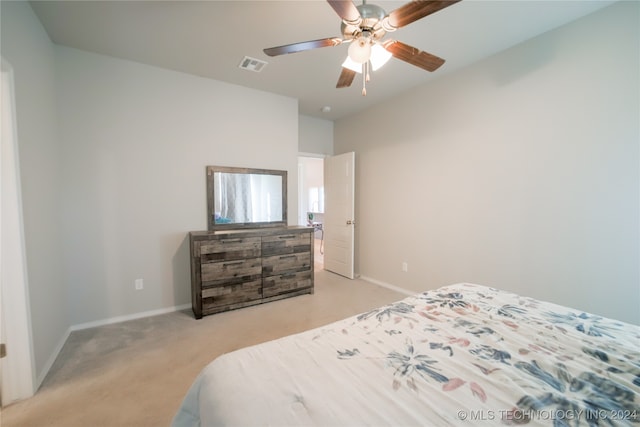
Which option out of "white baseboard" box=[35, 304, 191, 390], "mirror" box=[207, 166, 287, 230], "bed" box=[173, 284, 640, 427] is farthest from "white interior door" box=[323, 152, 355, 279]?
"bed" box=[173, 284, 640, 427]

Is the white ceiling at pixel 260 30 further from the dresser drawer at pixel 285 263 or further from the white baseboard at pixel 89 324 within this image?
the white baseboard at pixel 89 324

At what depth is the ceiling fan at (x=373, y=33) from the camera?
1.33 m

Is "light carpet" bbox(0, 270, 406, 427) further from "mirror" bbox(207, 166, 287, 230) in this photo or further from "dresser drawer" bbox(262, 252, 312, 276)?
"mirror" bbox(207, 166, 287, 230)

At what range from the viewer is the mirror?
3189 millimetres

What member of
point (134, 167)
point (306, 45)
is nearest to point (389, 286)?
point (306, 45)

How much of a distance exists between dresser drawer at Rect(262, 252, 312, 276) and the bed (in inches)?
79.4

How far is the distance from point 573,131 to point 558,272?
120 centimetres

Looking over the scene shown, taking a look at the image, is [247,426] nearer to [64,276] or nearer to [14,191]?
[14,191]

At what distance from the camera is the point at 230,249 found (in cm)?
289

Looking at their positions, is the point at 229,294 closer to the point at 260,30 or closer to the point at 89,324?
the point at 89,324

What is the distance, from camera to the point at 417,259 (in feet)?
11.2

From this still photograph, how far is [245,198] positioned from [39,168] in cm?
182

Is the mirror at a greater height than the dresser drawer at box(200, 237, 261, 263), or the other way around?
the mirror

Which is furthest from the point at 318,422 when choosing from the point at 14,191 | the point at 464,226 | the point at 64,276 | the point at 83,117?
the point at 83,117
